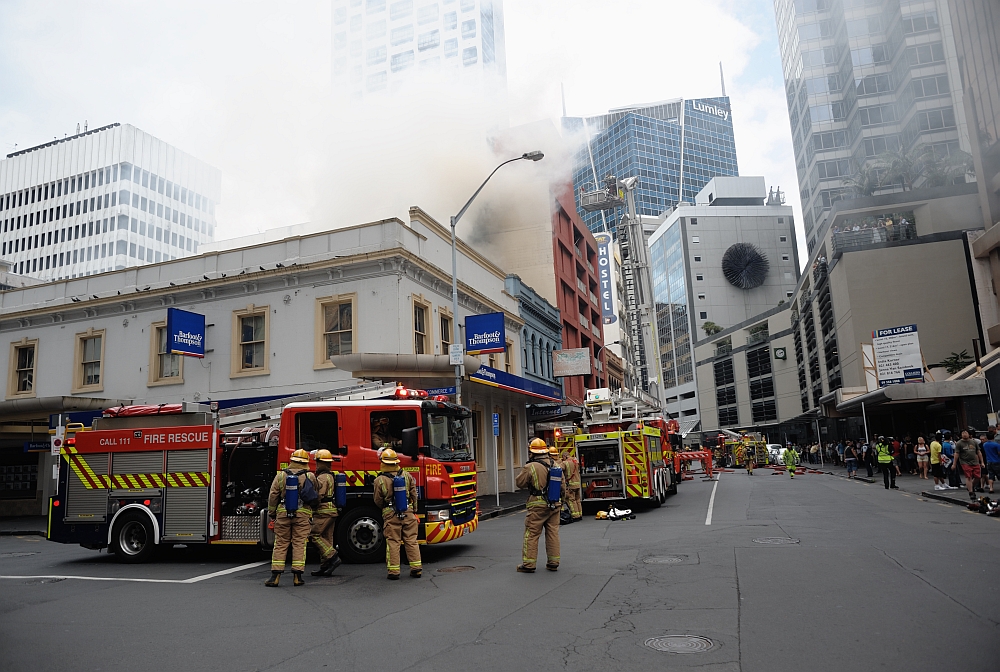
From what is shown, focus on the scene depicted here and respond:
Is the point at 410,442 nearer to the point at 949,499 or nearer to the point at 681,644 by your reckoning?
the point at 681,644

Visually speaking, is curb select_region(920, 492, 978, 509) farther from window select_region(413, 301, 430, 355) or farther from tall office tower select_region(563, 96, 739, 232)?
tall office tower select_region(563, 96, 739, 232)

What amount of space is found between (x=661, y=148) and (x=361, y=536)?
16541 cm

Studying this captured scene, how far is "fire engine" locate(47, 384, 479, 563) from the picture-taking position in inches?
431

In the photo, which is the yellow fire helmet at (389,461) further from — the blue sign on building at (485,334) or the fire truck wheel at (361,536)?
the blue sign on building at (485,334)

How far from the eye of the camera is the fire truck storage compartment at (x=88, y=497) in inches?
469

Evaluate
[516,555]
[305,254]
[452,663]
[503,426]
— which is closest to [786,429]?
[503,426]

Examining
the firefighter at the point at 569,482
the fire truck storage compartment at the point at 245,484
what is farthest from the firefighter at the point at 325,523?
the firefighter at the point at 569,482

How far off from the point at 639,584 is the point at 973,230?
5016cm

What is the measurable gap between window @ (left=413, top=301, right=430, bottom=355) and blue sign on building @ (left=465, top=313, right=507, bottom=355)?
1.56 metres

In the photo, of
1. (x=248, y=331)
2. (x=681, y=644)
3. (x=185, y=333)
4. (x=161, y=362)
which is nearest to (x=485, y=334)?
(x=248, y=331)

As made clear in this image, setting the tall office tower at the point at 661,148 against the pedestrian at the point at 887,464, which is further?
the tall office tower at the point at 661,148

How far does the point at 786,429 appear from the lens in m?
89.8

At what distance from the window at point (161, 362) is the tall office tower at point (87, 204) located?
85699 mm

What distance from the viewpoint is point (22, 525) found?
68.2 feet
